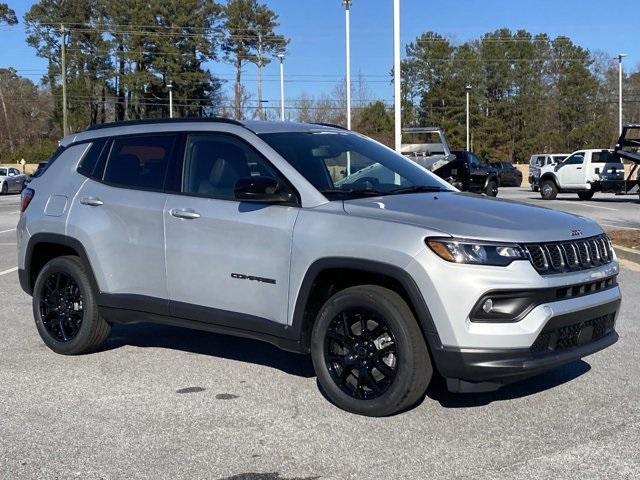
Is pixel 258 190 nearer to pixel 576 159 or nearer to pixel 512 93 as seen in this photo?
pixel 576 159

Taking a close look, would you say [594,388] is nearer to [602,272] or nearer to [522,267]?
[602,272]

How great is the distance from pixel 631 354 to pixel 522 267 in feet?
8.32

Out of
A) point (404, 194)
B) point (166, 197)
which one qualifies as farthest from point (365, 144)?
point (166, 197)

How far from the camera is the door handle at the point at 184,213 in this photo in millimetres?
5793

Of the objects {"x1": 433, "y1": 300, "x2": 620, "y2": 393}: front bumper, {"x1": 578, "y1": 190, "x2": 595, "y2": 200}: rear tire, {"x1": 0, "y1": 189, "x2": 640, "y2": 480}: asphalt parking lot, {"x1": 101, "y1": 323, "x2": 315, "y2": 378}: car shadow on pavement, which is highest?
{"x1": 578, "y1": 190, "x2": 595, "y2": 200}: rear tire

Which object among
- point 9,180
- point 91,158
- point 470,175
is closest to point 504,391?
point 91,158

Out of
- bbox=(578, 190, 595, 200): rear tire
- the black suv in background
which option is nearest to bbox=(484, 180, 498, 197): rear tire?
the black suv in background

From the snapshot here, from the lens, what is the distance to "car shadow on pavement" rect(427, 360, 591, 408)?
5426 mm

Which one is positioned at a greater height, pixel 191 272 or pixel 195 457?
pixel 191 272

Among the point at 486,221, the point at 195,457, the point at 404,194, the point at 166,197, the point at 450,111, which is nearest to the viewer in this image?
the point at 195,457

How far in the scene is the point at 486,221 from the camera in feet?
15.9

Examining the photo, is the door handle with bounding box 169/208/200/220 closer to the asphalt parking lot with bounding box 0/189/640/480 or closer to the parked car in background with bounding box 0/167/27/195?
the asphalt parking lot with bounding box 0/189/640/480

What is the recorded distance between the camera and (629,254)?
40.8 ft

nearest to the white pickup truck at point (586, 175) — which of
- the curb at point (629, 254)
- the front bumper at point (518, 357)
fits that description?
the curb at point (629, 254)
